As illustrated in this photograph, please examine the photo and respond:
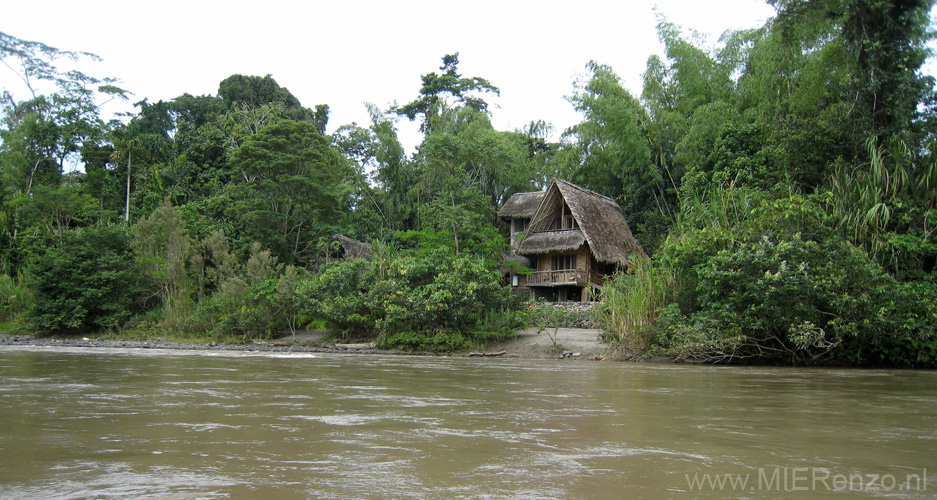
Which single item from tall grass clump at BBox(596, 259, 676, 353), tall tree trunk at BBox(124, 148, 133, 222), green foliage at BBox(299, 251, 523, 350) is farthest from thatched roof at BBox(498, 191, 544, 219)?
tall tree trunk at BBox(124, 148, 133, 222)

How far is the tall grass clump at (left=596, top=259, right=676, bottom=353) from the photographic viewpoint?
12.2 metres

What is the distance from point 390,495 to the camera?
8.44 feet

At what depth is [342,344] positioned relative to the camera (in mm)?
16141

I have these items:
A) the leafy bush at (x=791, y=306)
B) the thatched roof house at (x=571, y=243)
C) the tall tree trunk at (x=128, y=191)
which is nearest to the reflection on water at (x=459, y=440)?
the leafy bush at (x=791, y=306)

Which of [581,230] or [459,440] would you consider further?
[581,230]

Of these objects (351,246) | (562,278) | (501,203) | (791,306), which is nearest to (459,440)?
(791,306)

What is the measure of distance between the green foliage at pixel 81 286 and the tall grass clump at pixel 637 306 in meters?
15.4

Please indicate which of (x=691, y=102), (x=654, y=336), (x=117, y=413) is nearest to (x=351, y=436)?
(x=117, y=413)

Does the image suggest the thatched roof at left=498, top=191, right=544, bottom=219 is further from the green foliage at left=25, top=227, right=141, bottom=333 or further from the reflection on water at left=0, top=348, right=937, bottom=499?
the reflection on water at left=0, top=348, right=937, bottom=499

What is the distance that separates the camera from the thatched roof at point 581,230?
22359mm

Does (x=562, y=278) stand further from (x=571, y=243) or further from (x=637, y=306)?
(x=637, y=306)

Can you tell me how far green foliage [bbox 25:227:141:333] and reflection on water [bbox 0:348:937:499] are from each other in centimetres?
1358

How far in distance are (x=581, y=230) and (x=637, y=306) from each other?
412 inches

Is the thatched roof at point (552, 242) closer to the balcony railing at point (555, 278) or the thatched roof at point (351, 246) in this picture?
the balcony railing at point (555, 278)
